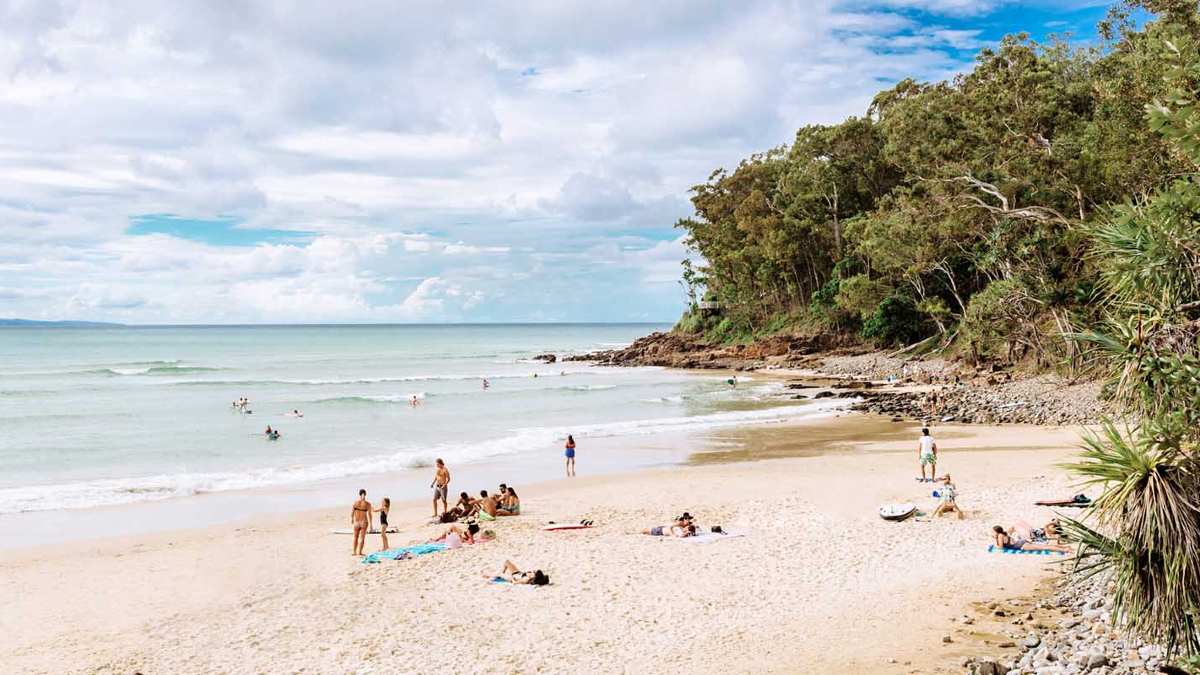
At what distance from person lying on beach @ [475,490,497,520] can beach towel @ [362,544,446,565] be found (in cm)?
239

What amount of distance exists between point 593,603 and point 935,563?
5.45 metres

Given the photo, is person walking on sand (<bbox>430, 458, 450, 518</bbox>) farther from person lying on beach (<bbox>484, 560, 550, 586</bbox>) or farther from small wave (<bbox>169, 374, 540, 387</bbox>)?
small wave (<bbox>169, 374, 540, 387</bbox>)

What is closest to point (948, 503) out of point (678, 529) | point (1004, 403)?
point (678, 529)

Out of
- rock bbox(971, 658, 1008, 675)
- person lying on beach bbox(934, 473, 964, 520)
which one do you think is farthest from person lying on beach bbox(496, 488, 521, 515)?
rock bbox(971, 658, 1008, 675)

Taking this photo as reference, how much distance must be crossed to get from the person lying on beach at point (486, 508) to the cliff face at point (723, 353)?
44.0 meters

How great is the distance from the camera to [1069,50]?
4053 centimetres

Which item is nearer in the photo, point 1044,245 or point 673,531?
point 673,531

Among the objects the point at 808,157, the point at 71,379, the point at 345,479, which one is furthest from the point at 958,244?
the point at 71,379

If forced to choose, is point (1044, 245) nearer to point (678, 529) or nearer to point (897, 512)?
point (897, 512)

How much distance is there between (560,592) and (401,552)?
12.5ft

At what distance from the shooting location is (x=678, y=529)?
15.4m

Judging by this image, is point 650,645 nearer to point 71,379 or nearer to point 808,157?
point 808,157

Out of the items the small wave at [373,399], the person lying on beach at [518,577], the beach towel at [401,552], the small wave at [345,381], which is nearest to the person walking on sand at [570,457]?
the beach towel at [401,552]

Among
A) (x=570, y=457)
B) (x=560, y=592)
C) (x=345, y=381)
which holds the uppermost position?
(x=345, y=381)
